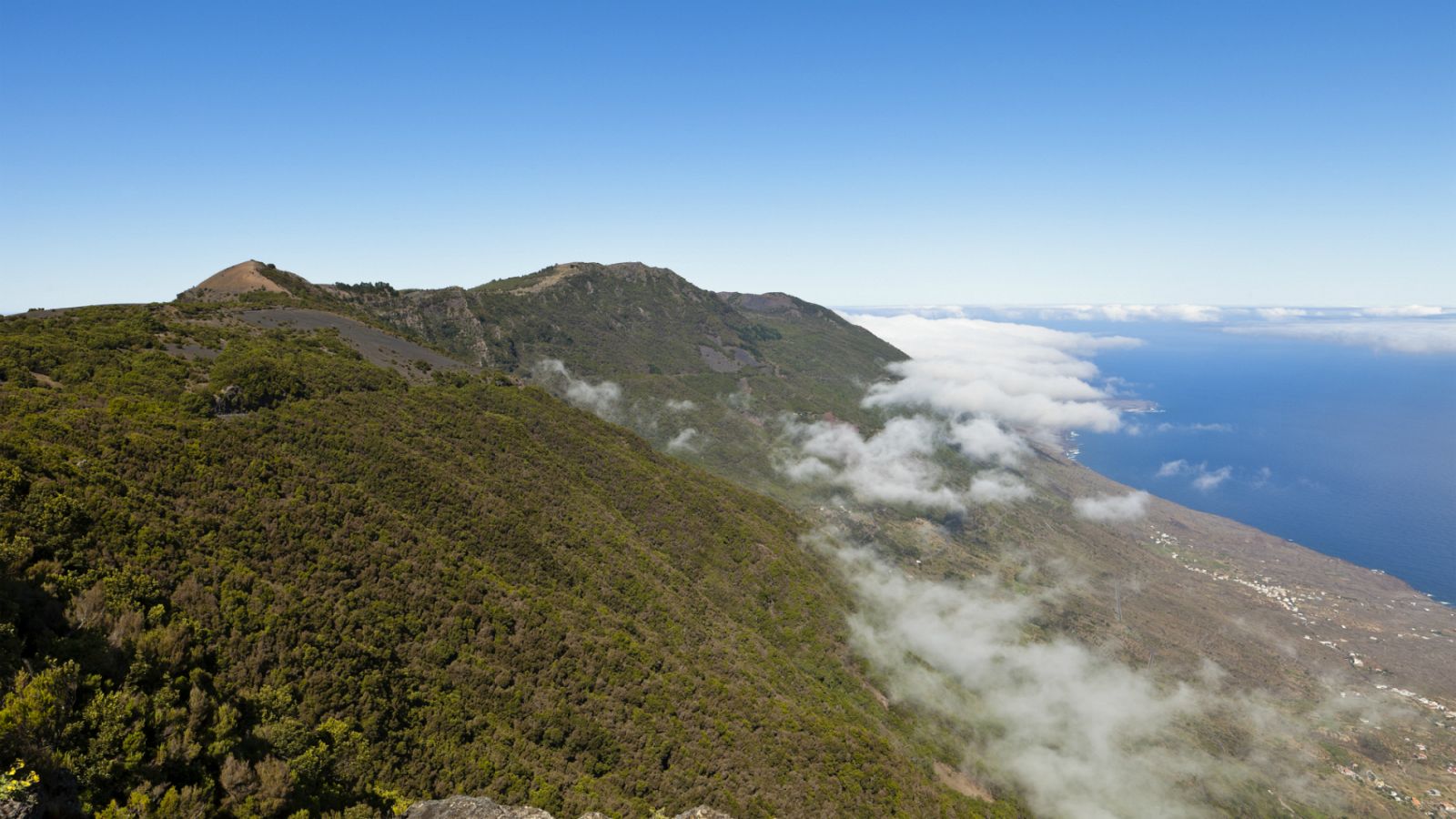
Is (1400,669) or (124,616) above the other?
(124,616)

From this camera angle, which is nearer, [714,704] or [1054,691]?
[714,704]

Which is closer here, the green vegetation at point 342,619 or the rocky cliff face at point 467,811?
the green vegetation at point 342,619

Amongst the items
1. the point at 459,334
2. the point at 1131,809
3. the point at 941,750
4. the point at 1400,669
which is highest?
the point at 459,334

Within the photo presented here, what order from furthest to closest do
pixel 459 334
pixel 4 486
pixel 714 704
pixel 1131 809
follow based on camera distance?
pixel 459 334
pixel 1131 809
pixel 714 704
pixel 4 486


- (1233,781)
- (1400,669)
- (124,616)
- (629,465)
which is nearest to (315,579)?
(124,616)

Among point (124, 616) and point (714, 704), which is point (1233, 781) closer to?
point (714, 704)

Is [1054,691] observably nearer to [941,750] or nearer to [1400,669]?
[941,750]

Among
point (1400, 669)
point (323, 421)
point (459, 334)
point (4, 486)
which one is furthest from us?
point (459, 334)

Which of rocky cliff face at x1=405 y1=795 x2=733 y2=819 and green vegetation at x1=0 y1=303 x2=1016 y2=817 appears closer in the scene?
green vegetation at x1=0 y1=303 x2=1016 y2=817
